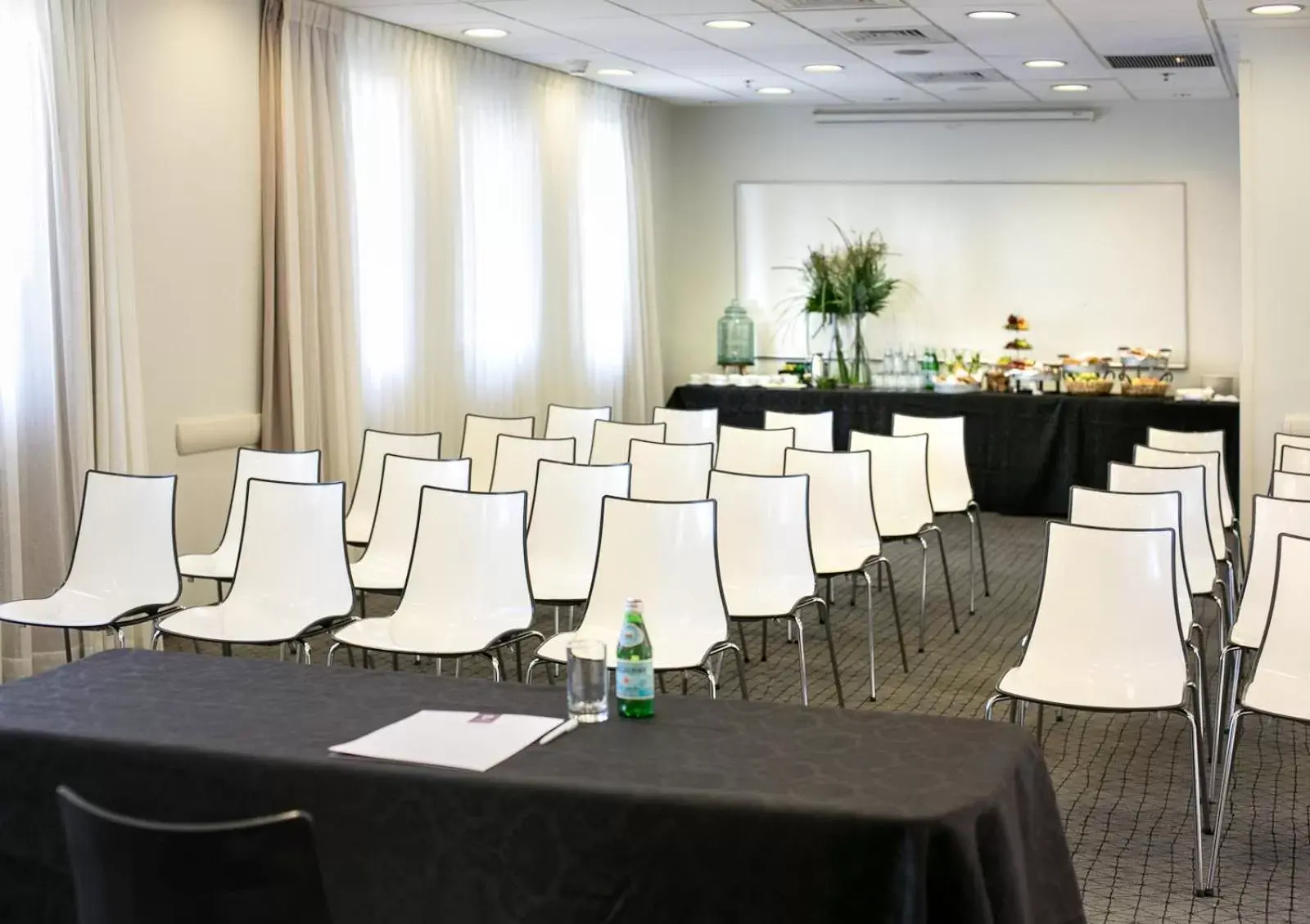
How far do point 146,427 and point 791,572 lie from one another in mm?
3420

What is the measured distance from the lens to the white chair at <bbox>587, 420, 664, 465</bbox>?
777 centimetres

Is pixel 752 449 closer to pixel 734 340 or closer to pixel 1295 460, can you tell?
pixel 1295 460

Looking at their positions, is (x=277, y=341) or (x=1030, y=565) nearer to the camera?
(x=277, y=341)

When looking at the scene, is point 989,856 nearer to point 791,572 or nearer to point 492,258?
point 791,572

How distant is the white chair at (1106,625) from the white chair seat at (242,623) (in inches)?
94.4

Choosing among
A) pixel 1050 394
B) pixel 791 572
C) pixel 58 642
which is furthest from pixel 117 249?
pixel 1050 394

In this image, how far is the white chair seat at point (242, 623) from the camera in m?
5.16

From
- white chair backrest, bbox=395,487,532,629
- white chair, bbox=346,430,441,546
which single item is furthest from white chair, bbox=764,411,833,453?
white chair backrest, bbox=395,487,532,629

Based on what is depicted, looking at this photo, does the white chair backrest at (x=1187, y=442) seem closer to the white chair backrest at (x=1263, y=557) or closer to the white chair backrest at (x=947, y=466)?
the white chair backrest at (x=947, y=466)

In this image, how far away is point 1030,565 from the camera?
9.28m

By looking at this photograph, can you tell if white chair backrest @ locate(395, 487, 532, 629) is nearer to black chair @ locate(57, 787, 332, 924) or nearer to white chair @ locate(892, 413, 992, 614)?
black chair @ locate(57, 787, 332, 924)

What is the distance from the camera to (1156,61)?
9891mm

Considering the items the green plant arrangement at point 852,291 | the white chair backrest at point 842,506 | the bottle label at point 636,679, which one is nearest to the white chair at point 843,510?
the white chair backrest at point 842,506

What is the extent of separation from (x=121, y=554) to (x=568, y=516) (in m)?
1.71
